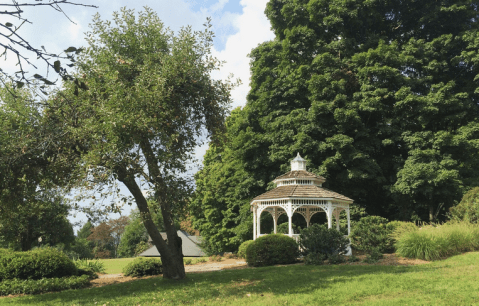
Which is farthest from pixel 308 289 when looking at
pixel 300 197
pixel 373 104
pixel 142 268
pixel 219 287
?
pixel 373 104

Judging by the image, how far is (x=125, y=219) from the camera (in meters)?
61.9

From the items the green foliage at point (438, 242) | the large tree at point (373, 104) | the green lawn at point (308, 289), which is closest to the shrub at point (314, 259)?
the green lawn at point (308, 289)

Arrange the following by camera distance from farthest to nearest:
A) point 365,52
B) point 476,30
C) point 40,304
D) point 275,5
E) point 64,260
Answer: point 275,5 < point 365,52 < point 476,30 < point 64,260 < point 40,304

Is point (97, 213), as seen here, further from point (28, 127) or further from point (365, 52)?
point (365, 52)

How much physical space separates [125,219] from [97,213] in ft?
178

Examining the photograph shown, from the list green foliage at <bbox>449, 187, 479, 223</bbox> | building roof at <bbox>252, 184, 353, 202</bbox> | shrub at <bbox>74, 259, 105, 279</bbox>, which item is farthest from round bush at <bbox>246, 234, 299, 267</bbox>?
green foliage at <bbox>449, 187, 479, 223</bbox>

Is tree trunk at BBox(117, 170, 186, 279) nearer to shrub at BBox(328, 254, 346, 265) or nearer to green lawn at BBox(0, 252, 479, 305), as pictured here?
green lawn at BBox(0, 252, 479, 305)

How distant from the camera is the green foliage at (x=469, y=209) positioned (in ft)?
59.2

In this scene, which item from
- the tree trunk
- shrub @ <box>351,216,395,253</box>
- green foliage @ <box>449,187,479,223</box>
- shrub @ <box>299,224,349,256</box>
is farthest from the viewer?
green foliage @ <box>449,187,479,223</box>

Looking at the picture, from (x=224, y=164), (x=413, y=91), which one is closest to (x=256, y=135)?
(x=224, y=164)

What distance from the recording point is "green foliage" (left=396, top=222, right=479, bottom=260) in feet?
47.7

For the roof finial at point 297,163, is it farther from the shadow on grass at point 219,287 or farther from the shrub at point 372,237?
the shadow on grass at point 219,287

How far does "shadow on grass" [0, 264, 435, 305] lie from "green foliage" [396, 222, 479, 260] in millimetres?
2321

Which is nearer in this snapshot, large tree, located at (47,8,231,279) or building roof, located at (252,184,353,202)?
large tree, located at (47,8,231,279)
